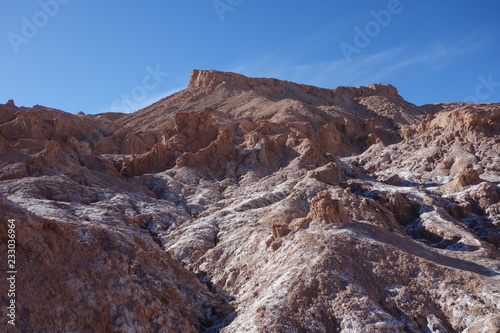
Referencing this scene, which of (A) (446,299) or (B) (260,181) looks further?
(B) (260,181)

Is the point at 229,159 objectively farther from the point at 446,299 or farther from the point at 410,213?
the point at 446,299

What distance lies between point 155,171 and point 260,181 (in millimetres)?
15483

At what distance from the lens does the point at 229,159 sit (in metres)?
59.9

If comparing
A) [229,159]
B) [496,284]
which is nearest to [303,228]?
[496,284]

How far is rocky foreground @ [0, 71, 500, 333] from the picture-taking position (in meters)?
19.3

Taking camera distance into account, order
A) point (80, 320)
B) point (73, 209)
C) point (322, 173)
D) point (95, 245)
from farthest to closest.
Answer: point (322, 173) < point (73, 209) < point (95, 245) < point (80, 320)

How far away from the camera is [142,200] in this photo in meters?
45.2

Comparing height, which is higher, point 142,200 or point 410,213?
point 142,200

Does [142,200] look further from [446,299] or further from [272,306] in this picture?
[446,299]

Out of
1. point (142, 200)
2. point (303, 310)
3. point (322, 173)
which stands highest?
point (142, 200)

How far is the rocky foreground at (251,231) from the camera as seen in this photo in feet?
63.3

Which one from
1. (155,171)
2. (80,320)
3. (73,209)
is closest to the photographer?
(80,320)

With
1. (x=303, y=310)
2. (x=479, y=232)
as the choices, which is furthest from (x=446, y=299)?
(x=479, y=232)

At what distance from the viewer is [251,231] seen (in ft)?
103
